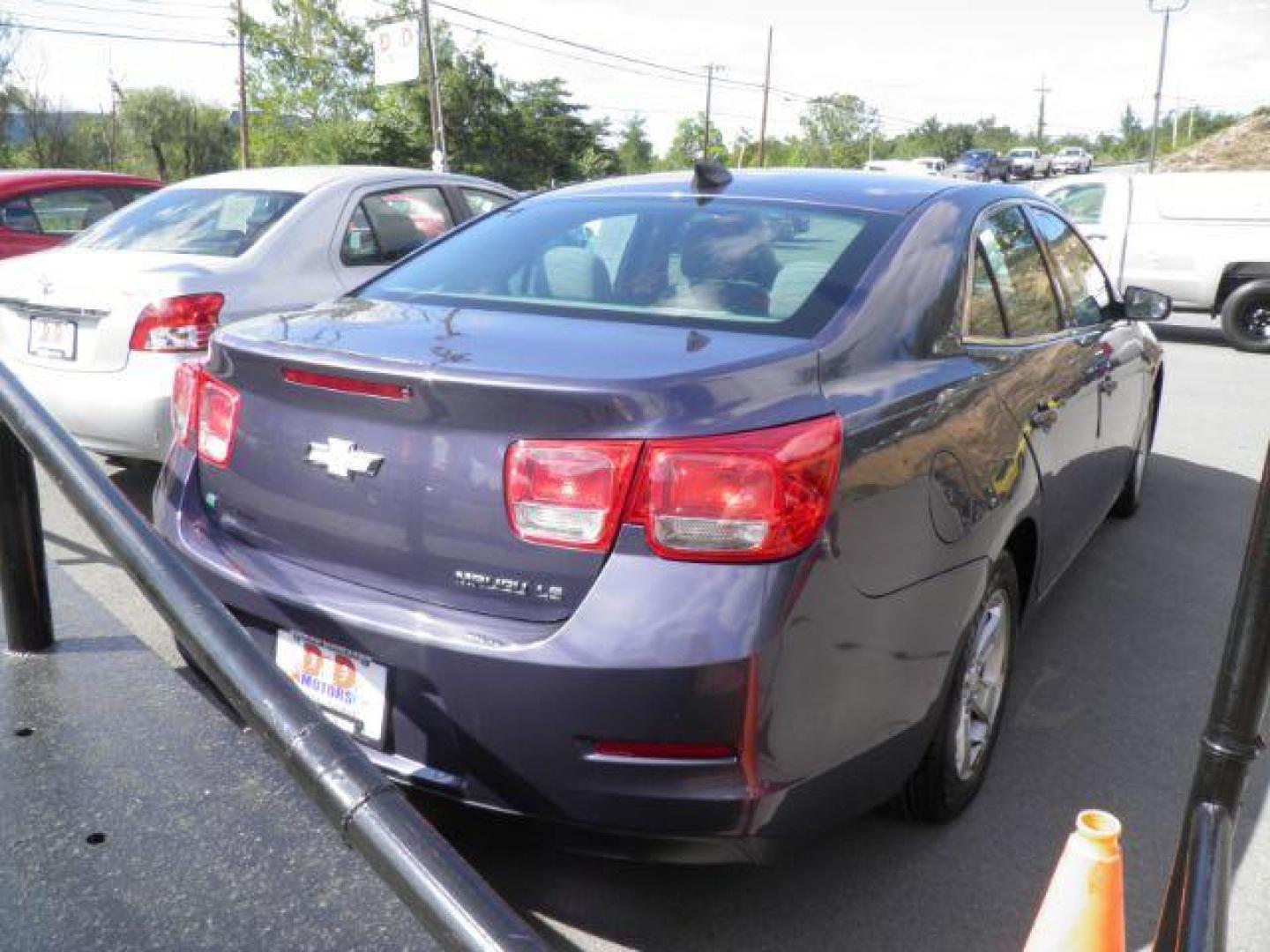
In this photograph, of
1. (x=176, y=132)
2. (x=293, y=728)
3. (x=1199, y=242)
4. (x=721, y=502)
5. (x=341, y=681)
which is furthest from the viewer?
(x=176, y=132)

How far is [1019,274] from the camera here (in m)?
3.54

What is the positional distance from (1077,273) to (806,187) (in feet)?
5.27

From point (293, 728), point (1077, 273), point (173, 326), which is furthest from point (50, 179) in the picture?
point (293, 728)

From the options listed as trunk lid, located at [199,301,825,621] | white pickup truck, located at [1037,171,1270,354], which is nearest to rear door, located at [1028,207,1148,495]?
trunk lid, located at [199,301,825,621]

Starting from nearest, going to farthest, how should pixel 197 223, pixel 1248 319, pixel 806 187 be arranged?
1. pixel 806 187
2. pixel 197 223
3. pixel 1248 319

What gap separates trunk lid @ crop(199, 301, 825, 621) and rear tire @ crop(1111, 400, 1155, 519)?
3.60 meters

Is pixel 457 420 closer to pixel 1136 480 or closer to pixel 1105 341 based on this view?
pixel 1105 341

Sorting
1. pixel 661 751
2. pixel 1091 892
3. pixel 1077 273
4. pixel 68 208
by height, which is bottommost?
pixel 1091 892

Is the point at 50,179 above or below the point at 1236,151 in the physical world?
below

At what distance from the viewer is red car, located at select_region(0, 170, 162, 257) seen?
7797 millimetres

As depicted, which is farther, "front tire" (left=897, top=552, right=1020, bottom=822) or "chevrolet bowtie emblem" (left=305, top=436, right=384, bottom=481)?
"front tire" (left=897, top=552, right=1020, bottom=822)

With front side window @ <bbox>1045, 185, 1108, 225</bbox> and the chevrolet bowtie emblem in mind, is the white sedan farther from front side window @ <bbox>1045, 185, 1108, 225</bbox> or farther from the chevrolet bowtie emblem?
front side window @ <bbox>1045, 185, 1108, 225</bbox>

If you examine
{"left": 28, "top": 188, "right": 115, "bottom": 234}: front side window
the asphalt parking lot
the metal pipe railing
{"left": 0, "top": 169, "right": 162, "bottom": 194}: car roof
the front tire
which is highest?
{"left": 0, "top": 169, "right": 162, "bottom": 194}: car roof

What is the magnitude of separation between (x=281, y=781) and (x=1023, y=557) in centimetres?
213
